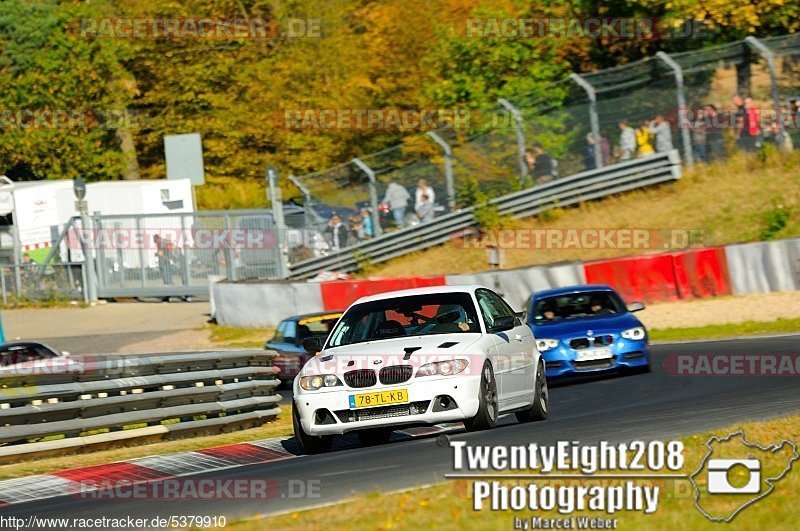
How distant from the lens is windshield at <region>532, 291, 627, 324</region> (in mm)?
18203

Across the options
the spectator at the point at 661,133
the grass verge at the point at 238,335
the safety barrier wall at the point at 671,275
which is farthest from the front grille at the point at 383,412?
the spectator at the point at 661,133

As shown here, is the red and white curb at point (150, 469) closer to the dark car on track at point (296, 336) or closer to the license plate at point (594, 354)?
the license plate at point (594, 354)

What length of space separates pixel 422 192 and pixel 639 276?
8904 mm

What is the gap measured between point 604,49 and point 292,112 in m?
14.3

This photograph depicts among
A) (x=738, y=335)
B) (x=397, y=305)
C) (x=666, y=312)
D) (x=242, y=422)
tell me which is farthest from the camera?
(x=666, y=312)

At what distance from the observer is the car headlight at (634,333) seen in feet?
56.5

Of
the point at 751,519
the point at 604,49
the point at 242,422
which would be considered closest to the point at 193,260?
the point at 604,49

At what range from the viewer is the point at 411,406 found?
36.4ft

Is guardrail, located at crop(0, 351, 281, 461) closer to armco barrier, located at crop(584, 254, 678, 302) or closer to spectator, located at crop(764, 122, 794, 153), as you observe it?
armco barrier, located at crop(584, 254, 678, 302)

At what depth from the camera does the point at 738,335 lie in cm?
2250

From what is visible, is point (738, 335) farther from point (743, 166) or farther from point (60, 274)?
point (60, 274)

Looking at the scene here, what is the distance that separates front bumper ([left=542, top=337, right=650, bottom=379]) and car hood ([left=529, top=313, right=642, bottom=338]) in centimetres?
16

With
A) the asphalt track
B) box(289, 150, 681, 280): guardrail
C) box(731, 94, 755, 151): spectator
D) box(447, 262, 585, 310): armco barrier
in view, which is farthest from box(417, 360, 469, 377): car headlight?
box(289, 150, 681, 280): guardrail

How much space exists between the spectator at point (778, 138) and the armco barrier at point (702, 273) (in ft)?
21.7
